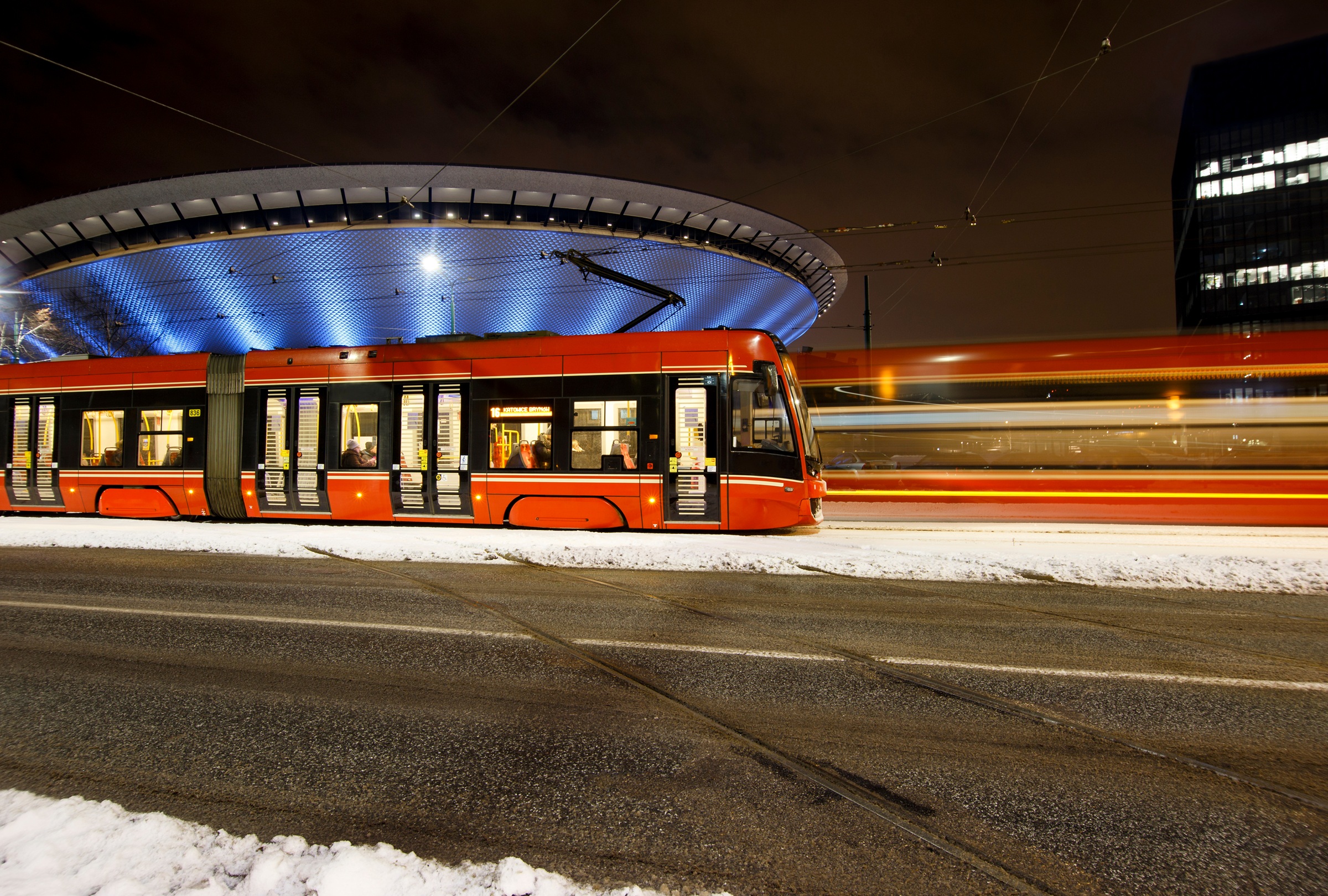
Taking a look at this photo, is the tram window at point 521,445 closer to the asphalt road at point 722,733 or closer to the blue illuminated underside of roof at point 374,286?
the asphalt road at point 722,733

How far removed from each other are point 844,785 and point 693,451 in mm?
7357

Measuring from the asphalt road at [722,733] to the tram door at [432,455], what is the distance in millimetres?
4907

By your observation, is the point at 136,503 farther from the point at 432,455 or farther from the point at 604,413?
the point at 604,413

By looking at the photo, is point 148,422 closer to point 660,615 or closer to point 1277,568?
point 660,615

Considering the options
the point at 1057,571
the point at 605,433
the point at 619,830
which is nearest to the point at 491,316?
the point at 605,433

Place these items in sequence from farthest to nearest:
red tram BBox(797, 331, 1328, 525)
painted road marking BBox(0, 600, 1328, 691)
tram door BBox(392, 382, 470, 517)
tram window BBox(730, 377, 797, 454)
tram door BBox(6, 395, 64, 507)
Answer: tram door BBox(6, 395, 64, 507) < tram door BBox(392, 382, 470, 517) < red tram BBox(797, 331, 1328, 525) < tram window BBox(730, 377, 797, 454) < painted road marking BBox(0, 600, 1328, 691)

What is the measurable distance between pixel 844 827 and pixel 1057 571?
6.12 meters

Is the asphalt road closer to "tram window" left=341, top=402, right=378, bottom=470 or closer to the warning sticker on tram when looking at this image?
the warning sticker on tram

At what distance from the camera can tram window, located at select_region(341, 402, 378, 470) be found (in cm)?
1113

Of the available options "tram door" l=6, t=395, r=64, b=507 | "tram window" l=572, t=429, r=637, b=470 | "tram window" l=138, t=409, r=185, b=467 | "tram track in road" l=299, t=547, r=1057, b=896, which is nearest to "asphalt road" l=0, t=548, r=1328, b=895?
"tram track in road" l=299, t=547, r=1057, b=896

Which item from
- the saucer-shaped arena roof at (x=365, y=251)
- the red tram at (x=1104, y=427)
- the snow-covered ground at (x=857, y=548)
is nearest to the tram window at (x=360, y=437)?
the snow-covered ground at (x=857, y=548)

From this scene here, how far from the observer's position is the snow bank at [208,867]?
6.59 ft

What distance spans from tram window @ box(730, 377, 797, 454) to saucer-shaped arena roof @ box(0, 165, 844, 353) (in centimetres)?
2843

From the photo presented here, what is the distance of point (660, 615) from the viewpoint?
5.56m
